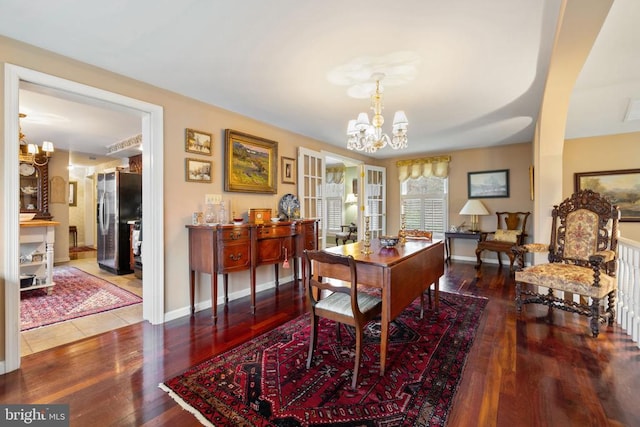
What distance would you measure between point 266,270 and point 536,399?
292 cm

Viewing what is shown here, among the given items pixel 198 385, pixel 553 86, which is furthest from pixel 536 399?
pixel 553 86

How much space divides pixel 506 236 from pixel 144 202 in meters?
5.23

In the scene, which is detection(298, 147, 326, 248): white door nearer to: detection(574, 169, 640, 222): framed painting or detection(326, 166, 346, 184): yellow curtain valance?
detection(326, 166, 346, 184): yellow curtain valance

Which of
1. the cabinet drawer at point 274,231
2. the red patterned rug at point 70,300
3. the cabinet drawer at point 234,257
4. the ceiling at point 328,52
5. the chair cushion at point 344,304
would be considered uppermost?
the ceiling at point 328,52

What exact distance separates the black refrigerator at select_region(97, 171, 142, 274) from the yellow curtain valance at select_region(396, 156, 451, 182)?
5107 millimetres

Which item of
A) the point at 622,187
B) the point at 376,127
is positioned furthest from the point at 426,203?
the point at 376,127

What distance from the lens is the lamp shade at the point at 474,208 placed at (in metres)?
5.02

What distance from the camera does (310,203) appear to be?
451 centimetres

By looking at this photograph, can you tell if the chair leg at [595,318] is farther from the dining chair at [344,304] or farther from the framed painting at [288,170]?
the framed painting at [288,170]

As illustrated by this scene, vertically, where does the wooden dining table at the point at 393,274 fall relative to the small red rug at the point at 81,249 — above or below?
above

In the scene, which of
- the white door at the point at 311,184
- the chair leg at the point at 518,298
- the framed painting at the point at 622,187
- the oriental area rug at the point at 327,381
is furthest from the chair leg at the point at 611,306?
the white door at the point at 311,184

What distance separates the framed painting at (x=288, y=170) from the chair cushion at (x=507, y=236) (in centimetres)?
358

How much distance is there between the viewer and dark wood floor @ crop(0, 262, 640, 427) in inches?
57.7

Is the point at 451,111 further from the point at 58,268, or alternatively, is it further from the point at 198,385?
the point at 58,268
